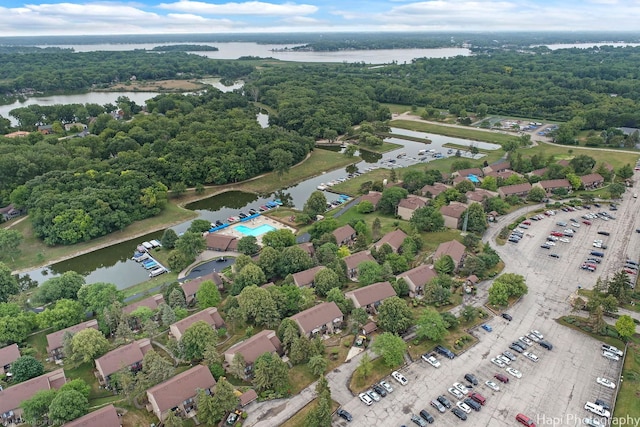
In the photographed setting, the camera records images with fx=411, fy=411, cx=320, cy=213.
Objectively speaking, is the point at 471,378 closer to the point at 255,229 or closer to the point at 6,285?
the point at 255,229

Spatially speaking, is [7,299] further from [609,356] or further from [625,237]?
[625,237]

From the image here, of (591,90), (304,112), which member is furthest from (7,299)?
(591,90)

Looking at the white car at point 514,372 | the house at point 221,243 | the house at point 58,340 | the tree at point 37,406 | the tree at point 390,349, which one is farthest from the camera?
the house at point 221,243

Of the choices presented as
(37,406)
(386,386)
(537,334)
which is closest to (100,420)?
(37,406)

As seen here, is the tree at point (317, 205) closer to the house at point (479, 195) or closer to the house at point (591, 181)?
the house at point (479, 195)

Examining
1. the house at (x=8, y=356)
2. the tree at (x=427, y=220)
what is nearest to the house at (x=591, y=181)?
the tree at (x=427, y=220)
